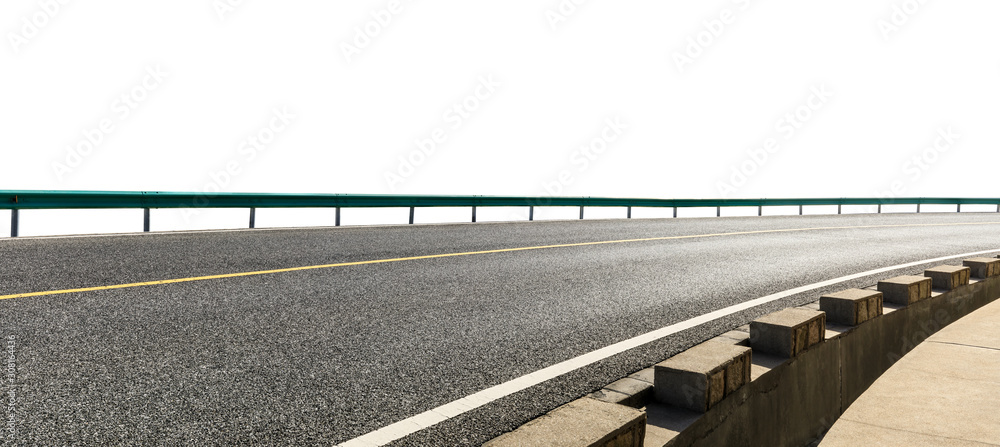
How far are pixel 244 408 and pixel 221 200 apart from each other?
10698mm

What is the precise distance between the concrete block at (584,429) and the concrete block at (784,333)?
68.5 inches

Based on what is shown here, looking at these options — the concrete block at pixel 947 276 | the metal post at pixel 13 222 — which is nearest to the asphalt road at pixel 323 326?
the concrete block at pixel 947 276

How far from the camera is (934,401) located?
15.8ft

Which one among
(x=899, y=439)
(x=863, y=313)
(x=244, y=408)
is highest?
(x=863, y=313)

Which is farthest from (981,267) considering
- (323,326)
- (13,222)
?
(13,222)

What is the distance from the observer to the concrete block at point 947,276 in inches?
265

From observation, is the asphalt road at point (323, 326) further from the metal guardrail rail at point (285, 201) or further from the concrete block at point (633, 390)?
the metal guardrail rail at point (285, 201)

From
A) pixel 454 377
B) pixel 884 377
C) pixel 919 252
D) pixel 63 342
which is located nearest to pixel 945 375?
pixel 884 377

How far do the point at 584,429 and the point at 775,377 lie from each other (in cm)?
194

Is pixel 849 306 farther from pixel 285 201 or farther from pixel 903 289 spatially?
pixel 285 201

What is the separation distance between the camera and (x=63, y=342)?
4559 millimetres

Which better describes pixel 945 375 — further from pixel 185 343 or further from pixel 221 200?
pixel 221 200

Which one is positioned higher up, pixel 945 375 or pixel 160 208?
pixel 160 208

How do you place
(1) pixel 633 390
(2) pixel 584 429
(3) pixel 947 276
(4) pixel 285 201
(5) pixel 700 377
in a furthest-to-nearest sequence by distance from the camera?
(4) pixel 285 201
(3) pixel 947 276
(1) pixel 633 390
(5) pixel 700 377
(2) pixel 584 429
